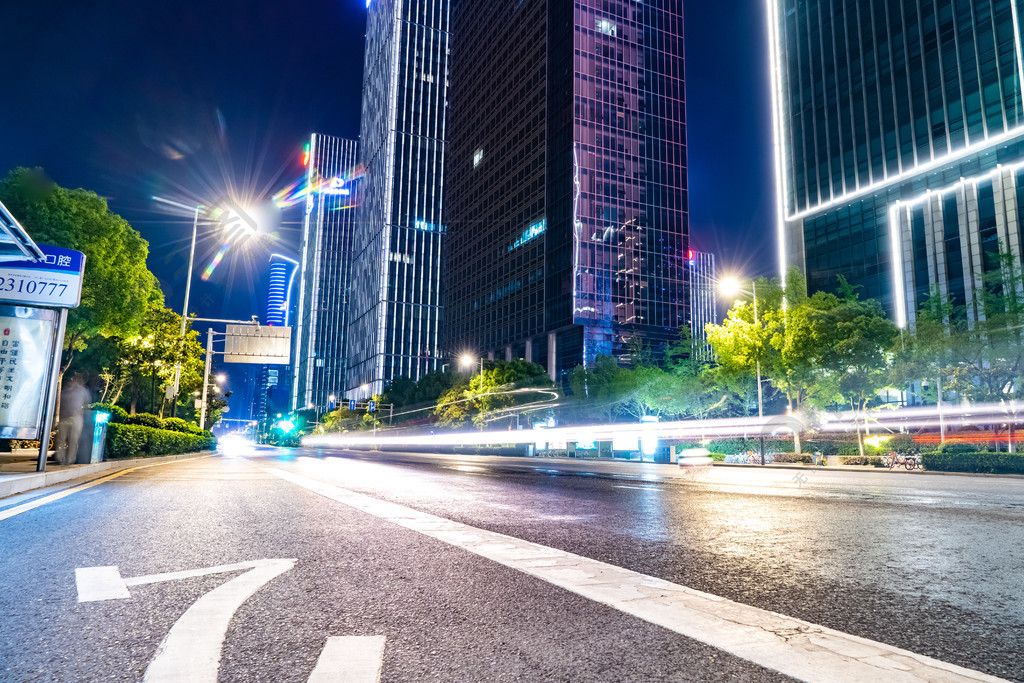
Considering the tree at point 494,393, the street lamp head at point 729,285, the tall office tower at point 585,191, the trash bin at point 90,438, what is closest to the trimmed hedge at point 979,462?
the street lamp head at point 729,285

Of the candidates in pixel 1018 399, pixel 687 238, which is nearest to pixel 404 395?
pixel 687 238

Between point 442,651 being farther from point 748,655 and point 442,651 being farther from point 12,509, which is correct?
point 12,509

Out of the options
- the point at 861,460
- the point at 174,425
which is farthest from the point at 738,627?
the point at 174,425

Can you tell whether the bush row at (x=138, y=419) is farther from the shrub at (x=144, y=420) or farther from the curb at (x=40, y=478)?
the curb at (x=40, y=478)

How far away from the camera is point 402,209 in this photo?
15775 centimetres

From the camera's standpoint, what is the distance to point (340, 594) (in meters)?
3.73

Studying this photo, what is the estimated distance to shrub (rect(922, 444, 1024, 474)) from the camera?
2372 centimetres

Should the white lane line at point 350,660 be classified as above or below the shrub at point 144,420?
below

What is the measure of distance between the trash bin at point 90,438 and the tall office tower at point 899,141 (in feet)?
177

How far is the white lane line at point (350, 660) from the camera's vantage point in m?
2.33

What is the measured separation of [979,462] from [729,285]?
17232mm

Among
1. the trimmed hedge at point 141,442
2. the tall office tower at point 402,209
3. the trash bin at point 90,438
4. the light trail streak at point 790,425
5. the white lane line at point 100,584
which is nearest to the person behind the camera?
the white lane line at point 100,584

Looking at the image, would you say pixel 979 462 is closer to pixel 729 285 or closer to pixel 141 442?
pixel 729 285

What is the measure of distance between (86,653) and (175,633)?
0.34m
